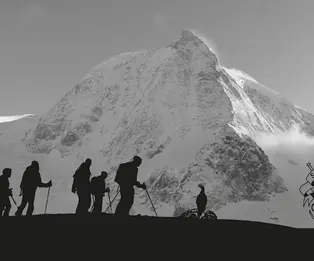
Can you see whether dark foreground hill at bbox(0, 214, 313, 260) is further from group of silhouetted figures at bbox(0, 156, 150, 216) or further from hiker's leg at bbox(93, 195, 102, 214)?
hiker's leg at bbox(93, 195, 102, 214)

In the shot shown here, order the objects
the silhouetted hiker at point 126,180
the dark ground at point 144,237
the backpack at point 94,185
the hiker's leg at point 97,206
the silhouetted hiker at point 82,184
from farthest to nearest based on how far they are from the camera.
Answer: the hiker's leg at point 97,206, the backpack at point 94,185, the silhouetted hiker at point 82,184, the silhouetted hiker at point 126,180, the dark ground at point 144,237

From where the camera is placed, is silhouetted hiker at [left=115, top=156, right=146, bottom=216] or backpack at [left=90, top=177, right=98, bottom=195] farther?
backpack at [left=90, top=177, right=98, bottom=195]

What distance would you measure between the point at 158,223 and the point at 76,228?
2841 mm

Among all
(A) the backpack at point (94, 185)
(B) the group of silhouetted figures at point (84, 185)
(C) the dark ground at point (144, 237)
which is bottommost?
(C) the dark ground at point (144, 237)

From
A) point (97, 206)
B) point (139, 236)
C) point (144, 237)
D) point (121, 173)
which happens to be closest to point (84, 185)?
point (121, 173)

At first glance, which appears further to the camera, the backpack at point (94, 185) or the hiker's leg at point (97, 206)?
the hiker's leg at point (97, 206)

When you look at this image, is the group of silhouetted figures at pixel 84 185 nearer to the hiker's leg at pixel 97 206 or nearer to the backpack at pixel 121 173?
the backpack at pixel 121 173

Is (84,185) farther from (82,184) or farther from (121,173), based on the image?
(121,173)

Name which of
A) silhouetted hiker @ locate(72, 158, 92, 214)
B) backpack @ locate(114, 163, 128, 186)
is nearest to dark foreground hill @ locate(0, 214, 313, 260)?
silhouetted hiker @ locate(72, 158, 92, 214)


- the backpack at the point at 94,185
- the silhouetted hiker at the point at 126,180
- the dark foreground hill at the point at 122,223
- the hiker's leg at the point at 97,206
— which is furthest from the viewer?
the hiker's leg at the point at 97,206

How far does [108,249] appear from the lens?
11328 mm

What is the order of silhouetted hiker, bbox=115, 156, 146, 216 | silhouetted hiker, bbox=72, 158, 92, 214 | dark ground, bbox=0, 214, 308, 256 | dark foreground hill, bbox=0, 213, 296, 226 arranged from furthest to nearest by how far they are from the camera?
1. silhouetted hiker, bbox=72, 158, 92, 214
2. silhouetted hiker, bbox=115, 156, 146, 216
3. dark foreground hill, bbox=0, 213, 296, 226
4. dark ground, bbox=0, 214, 308, 256

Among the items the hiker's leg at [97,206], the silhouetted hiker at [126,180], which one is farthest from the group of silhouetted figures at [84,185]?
the hiker's leg at [97,206]

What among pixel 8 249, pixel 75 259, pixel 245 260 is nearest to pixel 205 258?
pixel 245 260
